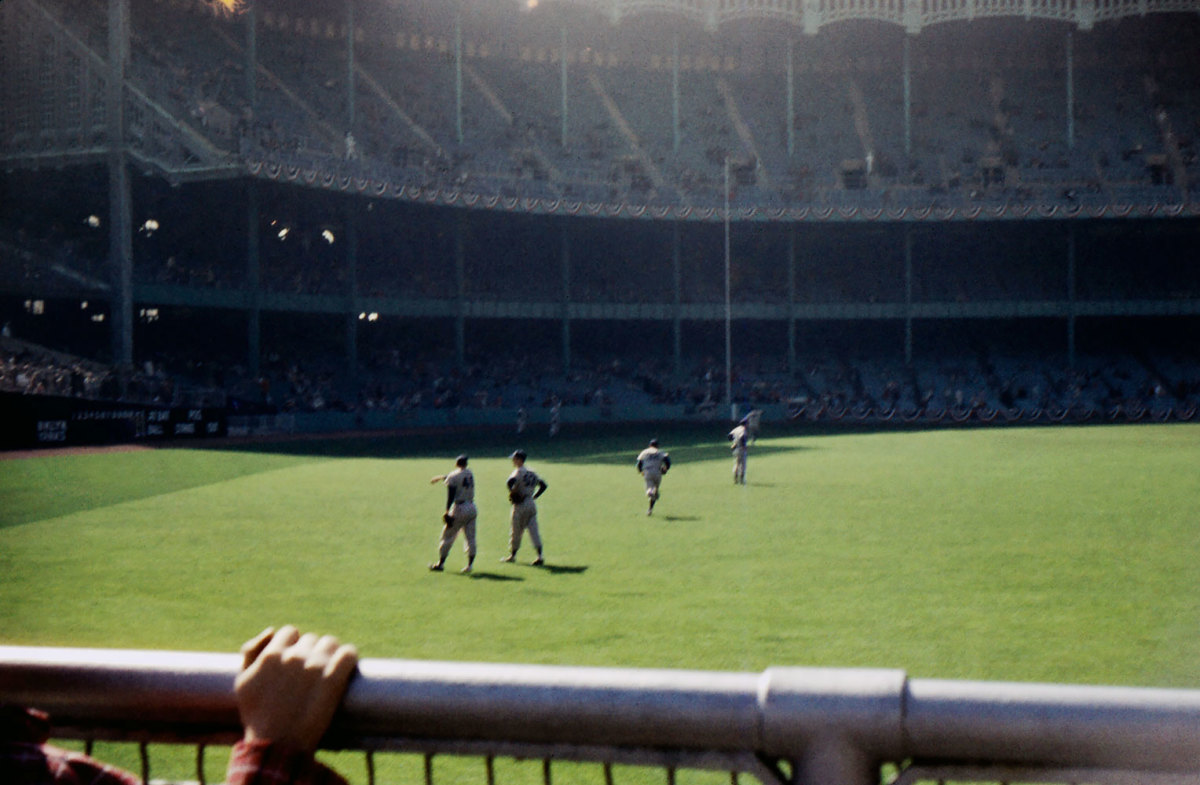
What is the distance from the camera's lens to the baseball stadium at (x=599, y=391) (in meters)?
1.95

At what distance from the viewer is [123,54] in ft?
130

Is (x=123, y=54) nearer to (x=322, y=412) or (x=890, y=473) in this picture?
(x=322, y=412)

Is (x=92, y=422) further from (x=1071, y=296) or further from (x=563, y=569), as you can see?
(x=1071, y=296)

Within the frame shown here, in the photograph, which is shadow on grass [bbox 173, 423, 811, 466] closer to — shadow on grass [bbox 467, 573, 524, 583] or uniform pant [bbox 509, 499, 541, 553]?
uniform pant [bbox 509, 499, 541, 553]

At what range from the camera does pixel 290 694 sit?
74.5 inches

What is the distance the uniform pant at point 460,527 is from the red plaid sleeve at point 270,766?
1244 cm

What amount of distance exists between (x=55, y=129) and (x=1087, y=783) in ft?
143

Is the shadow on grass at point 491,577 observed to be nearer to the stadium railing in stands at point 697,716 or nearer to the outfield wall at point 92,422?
the stadium railing in stands at point 697,716

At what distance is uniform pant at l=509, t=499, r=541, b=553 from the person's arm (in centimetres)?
1286

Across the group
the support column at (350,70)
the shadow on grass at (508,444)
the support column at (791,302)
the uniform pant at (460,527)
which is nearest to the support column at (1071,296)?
the support column at (791,302)

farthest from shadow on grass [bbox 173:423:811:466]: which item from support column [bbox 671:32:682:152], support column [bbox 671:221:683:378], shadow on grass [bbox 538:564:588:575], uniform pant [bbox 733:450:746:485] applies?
support column [bbox 671:32:682:152]

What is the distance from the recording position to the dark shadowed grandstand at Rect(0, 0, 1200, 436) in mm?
48875

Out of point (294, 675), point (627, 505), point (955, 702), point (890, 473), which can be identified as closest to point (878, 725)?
point (955, 702)

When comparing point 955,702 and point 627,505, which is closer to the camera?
point 955,702
